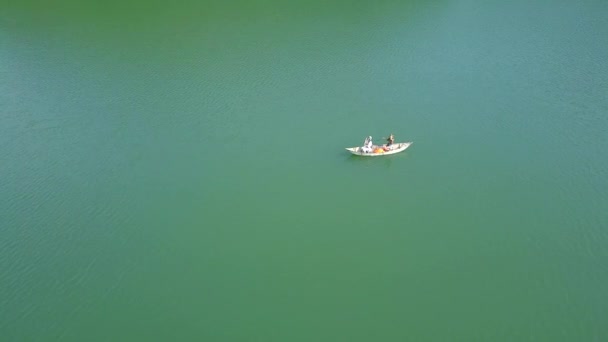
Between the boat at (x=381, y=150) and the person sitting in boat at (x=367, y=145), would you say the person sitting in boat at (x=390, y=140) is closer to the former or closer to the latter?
the boat at (x=381, y=150)

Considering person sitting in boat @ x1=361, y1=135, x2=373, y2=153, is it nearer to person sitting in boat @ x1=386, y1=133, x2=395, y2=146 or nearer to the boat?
the boat

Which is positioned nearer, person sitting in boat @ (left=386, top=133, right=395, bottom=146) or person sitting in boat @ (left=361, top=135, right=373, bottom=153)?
person sitting in boat @ (left=361, top=135, right=373, bottom=153)

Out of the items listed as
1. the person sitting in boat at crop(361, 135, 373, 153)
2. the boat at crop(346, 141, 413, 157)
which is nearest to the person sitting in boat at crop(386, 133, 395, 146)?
the boat at crop(346, 141, 413, 157)

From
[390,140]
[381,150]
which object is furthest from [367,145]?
[390,140]

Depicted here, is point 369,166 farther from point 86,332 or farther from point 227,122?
point 86,332

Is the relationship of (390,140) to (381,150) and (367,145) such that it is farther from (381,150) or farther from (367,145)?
(367,145)

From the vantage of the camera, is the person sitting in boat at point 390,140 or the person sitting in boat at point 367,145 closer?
the person sitting in boat at point 367,145

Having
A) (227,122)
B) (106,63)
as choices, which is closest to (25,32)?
(106,63)

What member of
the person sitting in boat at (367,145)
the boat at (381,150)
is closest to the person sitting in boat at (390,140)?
the boat at (381,150)

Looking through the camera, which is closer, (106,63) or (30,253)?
(30,253)

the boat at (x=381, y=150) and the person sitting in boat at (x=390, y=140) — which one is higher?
the person sitting in boat at (x=390, y=140)

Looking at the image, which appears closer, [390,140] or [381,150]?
[381,150]
